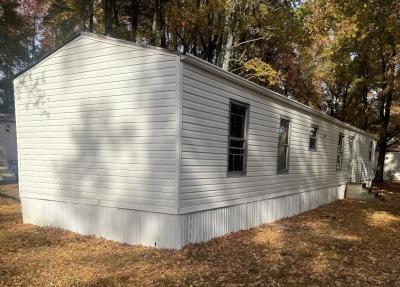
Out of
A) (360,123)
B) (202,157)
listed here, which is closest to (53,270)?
(202,157)

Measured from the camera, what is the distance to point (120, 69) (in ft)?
26.9

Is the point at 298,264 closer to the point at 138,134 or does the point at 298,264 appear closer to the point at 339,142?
the point at 138,134

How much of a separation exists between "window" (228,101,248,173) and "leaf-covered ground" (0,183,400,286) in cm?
180

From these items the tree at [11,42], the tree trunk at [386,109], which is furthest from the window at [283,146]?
the tree at [11,42]

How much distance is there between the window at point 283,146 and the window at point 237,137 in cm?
252

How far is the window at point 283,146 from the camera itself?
11.8 m

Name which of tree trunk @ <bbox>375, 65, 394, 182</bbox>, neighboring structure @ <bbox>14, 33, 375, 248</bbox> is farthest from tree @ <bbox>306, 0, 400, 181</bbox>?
neighboring structure @ <bbox>14, 33, 375, 248</bbox>

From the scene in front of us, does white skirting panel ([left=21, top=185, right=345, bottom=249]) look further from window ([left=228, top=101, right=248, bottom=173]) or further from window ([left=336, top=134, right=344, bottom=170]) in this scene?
window ([left=336, top=134, right=344, bottom=170])

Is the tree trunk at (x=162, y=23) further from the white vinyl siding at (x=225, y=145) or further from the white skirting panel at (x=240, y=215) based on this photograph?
the white skirting panel at (x=240, y=215)

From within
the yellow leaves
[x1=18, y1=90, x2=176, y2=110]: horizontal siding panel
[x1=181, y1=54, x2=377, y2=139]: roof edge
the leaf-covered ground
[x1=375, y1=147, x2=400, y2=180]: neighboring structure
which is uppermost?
the yellow leaves

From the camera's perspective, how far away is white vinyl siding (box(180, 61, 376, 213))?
7668 mm

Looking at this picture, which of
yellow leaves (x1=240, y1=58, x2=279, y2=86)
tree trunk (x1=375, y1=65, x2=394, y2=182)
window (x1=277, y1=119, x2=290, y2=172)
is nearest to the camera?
window (x1=277, y1=119, x2=290, y2=172)

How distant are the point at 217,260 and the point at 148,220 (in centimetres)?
173

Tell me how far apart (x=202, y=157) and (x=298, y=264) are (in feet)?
9.81
